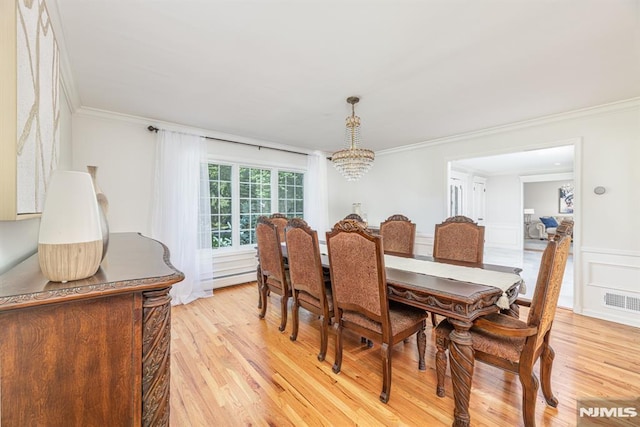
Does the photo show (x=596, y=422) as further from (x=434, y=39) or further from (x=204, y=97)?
(x=204, y=97)

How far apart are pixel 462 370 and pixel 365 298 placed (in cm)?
65

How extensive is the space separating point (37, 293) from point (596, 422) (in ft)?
8.77

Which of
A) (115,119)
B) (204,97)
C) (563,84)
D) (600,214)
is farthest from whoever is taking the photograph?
(115,119)

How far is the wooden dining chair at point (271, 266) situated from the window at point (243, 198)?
4.85ft

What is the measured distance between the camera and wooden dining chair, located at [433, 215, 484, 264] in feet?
8.60

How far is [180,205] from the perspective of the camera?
3.56 metres

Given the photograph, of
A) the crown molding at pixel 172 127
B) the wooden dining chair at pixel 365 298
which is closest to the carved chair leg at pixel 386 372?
the wooden dining chair at pixel 365 298

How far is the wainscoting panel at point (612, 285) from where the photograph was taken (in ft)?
9.15

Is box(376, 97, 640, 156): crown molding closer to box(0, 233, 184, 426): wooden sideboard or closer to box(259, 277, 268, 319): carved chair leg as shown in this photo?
box(259, 277, 268, 319): carved chair leg

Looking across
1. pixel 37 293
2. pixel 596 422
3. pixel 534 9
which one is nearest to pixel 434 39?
pixel 534 9

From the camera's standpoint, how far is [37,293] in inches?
25.9

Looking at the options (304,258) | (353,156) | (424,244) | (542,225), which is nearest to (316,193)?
(424,244)

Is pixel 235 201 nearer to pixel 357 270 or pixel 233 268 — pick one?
pixel 233 268

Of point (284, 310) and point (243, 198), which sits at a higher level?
point (243, 198)
